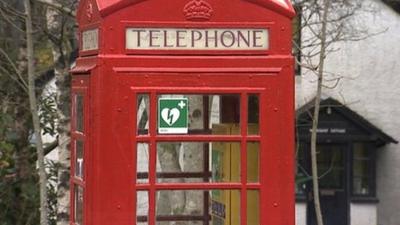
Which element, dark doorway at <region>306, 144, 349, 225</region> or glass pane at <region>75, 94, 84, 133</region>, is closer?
glass pane at <region>75, 94, 84, 133</region>

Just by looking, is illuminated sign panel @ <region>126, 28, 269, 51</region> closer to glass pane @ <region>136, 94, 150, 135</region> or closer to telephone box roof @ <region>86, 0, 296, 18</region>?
telephone box roof @ <region>86, 0, 296, 18</region>

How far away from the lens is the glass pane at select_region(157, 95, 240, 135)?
13.3ft

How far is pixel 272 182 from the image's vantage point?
4121 mm

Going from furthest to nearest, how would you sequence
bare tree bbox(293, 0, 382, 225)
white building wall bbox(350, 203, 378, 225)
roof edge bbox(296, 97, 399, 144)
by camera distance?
1. white building wall bbox(350, 203, 378, 225)
2. roof edge bbox(296, 97, 399, 144)
3. bare tree bbox(293, 0, 382, 225)

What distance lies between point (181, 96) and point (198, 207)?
0.90 m

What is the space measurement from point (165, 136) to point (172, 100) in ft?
0.53

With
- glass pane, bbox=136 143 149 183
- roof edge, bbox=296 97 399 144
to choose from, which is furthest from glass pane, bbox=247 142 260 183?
roof edge, bbox=296 97 399 144

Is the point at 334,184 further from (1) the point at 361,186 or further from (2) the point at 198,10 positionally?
(2) the point at 198,10

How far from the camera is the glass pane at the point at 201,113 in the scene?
4.05 meters

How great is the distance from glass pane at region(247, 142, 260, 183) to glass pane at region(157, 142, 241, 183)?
2.3 inches

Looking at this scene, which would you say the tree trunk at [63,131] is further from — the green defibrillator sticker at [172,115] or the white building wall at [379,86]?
the white building wall at [379,86]

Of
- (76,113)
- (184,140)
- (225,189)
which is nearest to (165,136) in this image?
(184,140)

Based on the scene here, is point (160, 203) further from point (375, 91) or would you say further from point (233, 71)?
point (375, 91)

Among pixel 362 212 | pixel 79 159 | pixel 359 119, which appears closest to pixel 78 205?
pixel 79 159
